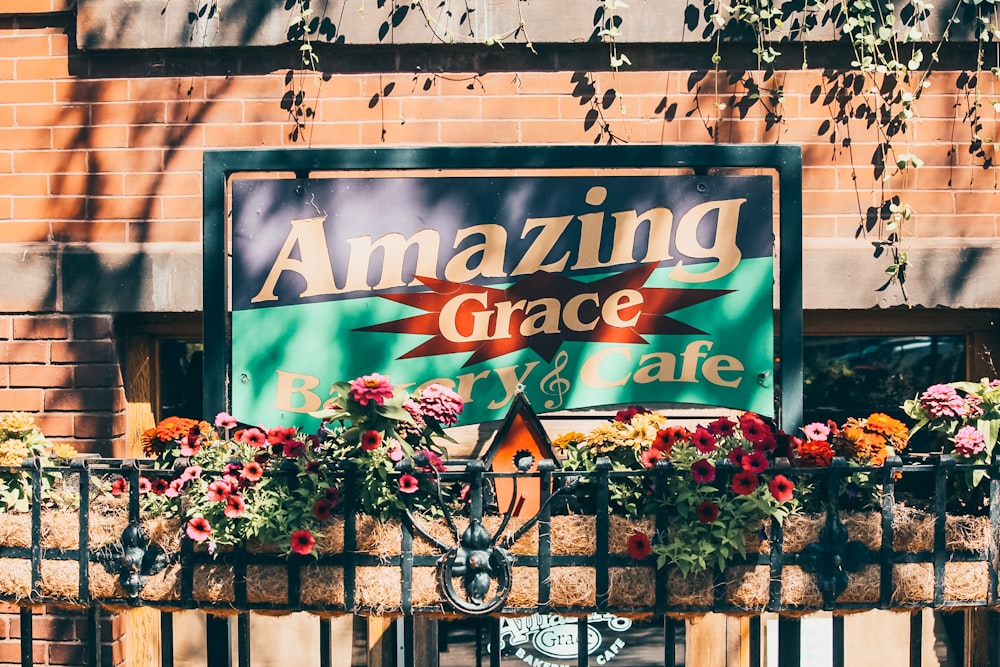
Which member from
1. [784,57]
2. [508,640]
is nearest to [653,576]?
[508,640]

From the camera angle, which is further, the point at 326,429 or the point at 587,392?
the point at 587,392

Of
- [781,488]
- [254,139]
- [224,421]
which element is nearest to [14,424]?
[224,421]

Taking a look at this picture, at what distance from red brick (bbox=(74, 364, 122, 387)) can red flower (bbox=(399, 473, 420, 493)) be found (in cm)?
237

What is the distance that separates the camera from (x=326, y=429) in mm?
3404

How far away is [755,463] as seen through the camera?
3062 mm

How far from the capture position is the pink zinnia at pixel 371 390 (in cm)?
315

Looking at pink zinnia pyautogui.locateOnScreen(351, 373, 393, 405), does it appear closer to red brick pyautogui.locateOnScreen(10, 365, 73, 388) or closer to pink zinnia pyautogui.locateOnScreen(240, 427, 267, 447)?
pink zinnia pyautogui.locateOnScreen(240, 427, 267, 447)

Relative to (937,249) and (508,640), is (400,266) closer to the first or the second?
(508,640)

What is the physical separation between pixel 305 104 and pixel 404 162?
4.30 feet

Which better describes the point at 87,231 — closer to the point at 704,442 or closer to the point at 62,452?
the point at 62,452

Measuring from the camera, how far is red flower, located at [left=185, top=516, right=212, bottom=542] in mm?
3092

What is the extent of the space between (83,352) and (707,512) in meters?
3.29

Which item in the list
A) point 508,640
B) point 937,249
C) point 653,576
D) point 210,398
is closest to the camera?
point 653,576

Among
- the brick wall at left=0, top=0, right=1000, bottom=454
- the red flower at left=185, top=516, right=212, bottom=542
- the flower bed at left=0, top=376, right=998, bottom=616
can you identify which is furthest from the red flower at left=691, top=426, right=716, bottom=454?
the brick wall at left=0, top=0, right=1000, bottom=454
